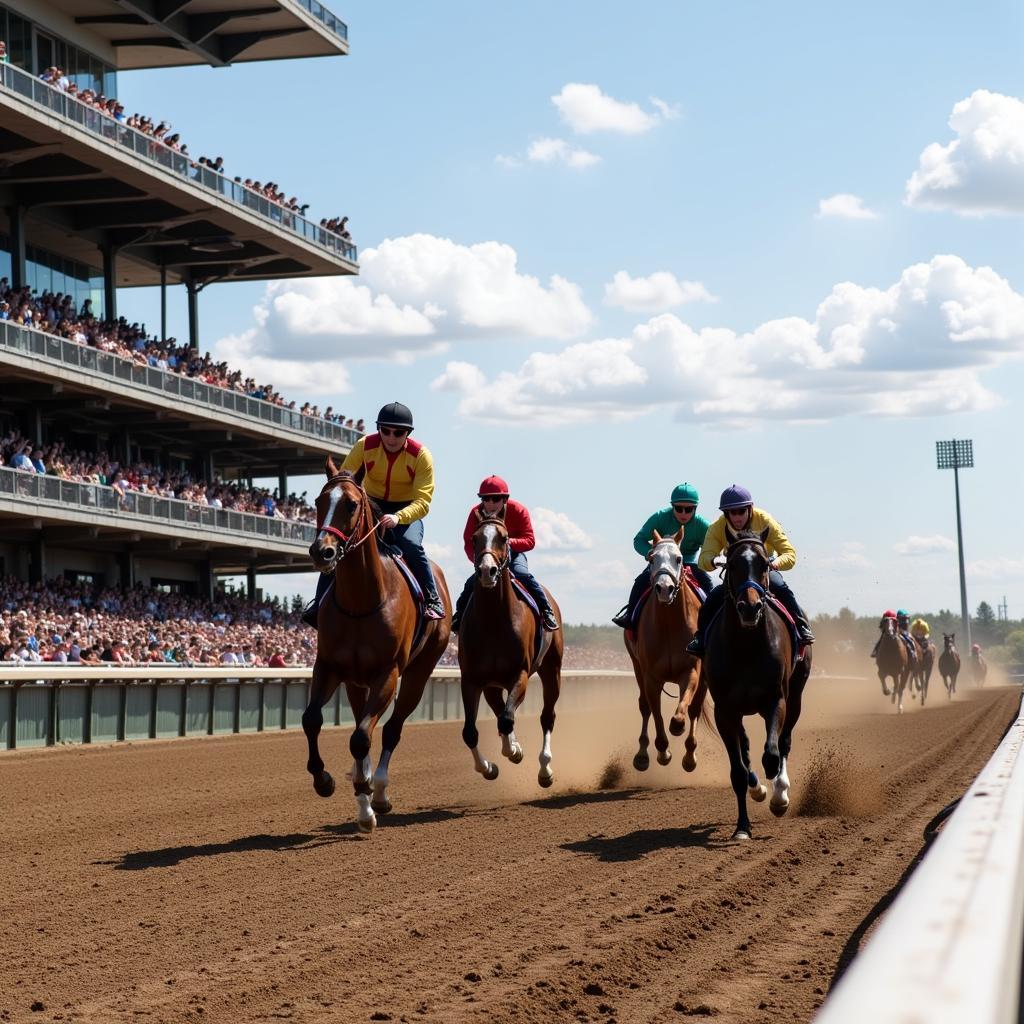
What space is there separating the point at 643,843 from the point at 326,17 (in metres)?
41.7

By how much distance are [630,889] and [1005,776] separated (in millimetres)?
3042

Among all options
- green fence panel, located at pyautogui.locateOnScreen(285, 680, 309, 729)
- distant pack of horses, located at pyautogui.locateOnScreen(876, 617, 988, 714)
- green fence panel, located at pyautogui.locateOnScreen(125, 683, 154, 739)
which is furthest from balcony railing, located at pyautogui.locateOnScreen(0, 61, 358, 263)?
distant pack of horses, located at pyautogui.locateOnScreen(876, 617, 988, 714)

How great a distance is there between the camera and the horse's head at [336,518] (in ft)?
29.0

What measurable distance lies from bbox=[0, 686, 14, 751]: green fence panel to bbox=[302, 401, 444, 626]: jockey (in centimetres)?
1083

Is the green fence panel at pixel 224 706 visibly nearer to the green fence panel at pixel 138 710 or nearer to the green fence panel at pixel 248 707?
the green fence panel at pixel 248 707

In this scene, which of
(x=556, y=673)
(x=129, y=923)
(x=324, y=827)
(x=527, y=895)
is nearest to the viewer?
(x=129, y=923)

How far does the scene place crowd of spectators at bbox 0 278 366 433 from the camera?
110ft

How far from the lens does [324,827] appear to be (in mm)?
10141

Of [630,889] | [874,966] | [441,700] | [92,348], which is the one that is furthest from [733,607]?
[92,348]

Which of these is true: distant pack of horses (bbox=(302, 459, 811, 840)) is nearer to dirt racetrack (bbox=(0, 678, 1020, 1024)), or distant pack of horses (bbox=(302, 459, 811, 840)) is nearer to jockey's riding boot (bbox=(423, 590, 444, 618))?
jockey's riding boot (bbox=(423, 590, 444, 618))

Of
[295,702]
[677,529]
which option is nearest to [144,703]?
[295,702]

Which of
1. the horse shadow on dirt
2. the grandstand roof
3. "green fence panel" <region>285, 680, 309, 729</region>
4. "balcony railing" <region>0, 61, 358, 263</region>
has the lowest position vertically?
"green fence panel" <region>285, 680, 309, 729</region>

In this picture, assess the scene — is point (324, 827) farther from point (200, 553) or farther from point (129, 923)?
point (200, 553)

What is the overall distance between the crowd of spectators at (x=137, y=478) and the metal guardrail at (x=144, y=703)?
312 inches
